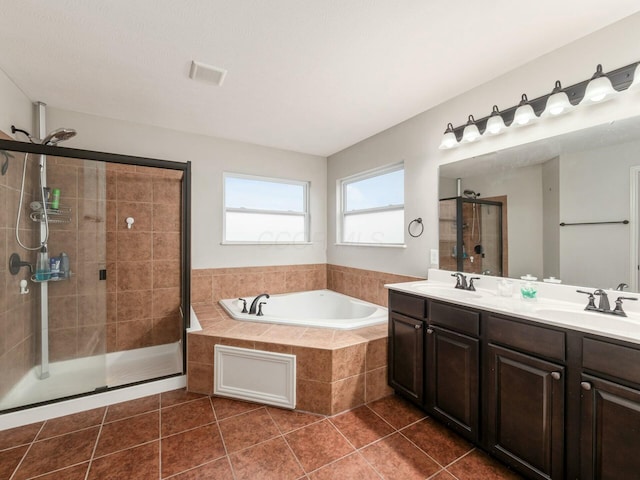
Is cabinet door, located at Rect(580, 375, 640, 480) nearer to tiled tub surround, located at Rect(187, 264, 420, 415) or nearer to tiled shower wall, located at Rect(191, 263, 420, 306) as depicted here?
tiled tub surround, located at Rect(187, 264, 420, 415)

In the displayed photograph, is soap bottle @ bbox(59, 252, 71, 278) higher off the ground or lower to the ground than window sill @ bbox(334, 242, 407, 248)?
lower

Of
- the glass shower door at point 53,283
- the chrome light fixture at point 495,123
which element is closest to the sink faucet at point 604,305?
the chrome light fixture at point 495,123

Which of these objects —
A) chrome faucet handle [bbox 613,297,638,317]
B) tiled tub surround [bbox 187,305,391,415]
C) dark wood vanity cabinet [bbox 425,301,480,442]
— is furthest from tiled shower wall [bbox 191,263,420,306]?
chrome faucet handle [bbox 613,297,638,317]

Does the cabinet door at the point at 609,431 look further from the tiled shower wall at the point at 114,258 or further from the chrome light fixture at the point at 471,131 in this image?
the tiled shower wall at the point at 114,258

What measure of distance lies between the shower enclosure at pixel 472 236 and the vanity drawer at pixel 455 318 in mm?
578

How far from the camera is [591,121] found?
1586 mm

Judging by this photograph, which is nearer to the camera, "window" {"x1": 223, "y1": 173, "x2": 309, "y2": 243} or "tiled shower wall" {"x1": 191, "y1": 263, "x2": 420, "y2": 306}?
"tiled shower wall" {"x1": 191, "y1": 263, "x2": 420, "y2": 306}

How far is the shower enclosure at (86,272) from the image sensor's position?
6.51 ft

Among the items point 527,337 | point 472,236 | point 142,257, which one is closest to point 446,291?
point 472,236

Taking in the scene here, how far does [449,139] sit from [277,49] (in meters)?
1.46

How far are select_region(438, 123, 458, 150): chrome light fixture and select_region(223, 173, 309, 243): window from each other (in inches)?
77.8

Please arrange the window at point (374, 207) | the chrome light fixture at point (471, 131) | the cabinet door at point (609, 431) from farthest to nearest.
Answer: the window at point (374, 207) → the chrome light fixture at point (471, 131) → the cabinet door at point (609, 431)

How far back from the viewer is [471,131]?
2.10 metres

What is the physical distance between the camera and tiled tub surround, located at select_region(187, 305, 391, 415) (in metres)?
1.97
